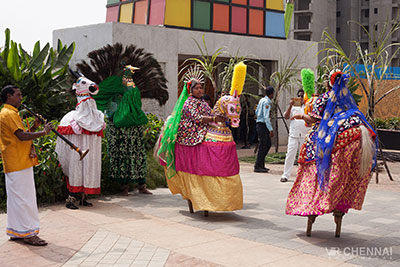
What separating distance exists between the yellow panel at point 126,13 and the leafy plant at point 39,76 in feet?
19.3

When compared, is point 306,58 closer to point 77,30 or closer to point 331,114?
point 77,30

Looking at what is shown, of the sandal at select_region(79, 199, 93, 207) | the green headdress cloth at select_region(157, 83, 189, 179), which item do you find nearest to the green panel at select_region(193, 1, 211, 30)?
the green headdress cloth at select_region(157, 83, 189, 179)

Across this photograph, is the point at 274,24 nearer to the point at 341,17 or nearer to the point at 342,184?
the point at 342,184

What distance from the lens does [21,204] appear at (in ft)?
19.7

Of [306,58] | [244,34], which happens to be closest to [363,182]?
[244,34]

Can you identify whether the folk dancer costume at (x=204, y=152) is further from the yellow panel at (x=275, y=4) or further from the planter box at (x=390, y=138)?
the yellow panel at (x=275, y=4)

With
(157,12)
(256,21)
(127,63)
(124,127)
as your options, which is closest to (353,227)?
(124,127)

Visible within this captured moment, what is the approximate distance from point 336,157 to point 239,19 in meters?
12.7

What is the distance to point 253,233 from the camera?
676cm

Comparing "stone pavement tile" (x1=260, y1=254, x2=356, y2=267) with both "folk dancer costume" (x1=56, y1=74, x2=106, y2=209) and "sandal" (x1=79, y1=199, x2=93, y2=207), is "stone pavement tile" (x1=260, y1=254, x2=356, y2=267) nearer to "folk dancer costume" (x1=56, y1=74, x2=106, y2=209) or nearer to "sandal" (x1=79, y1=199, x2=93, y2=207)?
"folk dancer costume" (x1=56, y1=74, x2=106, y2=209)

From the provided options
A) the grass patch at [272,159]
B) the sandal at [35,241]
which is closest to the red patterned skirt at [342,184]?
the sandal at [35,241]

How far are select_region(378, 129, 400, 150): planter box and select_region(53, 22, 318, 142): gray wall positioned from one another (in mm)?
4060

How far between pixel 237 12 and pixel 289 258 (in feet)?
44.7

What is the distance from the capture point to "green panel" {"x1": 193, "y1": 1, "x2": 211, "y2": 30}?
1697cm
